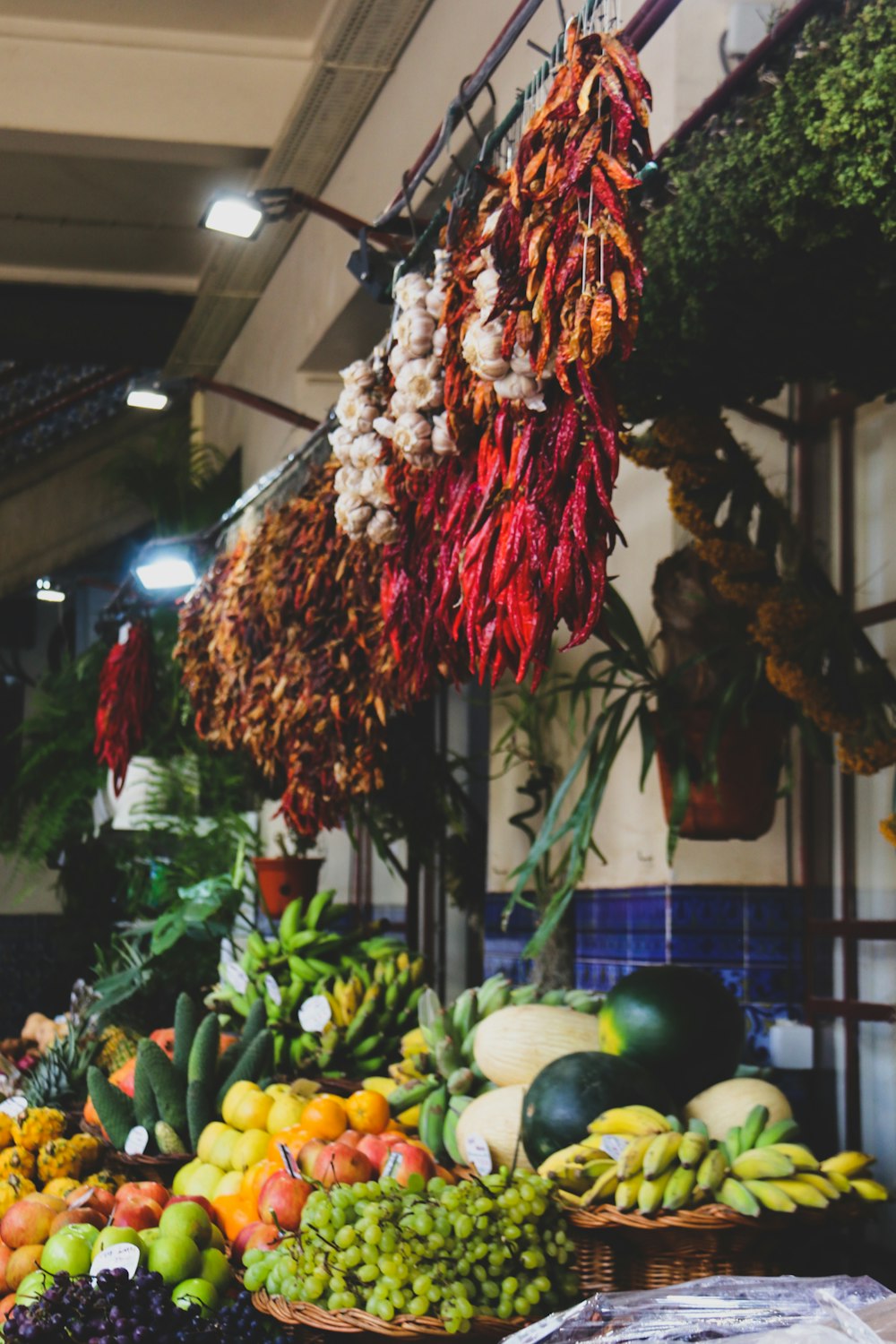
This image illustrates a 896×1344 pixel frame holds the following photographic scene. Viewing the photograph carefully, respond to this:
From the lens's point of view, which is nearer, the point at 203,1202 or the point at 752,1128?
the point at 752,1128

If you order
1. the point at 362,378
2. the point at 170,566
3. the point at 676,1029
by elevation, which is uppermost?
the point at 170,566

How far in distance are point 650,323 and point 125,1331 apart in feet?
5.27

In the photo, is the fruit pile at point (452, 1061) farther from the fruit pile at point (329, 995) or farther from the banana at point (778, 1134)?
the banana at point (778, 1134)

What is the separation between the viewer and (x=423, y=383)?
6.85 feet

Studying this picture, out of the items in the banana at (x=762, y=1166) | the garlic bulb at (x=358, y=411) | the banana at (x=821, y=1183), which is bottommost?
the banana at (x=821, y=1183)

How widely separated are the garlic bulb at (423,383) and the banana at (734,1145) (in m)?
1.17

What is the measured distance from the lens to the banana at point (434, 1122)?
269cm

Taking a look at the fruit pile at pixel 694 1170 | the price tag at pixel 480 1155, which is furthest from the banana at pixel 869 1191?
the price tag at pixel 480 1155

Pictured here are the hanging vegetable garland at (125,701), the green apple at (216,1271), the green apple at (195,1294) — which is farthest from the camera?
the hanging vegetable garland at (125,701)

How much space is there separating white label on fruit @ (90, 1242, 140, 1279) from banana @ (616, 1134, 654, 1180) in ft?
2.22

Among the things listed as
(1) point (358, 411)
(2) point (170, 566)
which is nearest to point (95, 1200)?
(1) point (358, 411)

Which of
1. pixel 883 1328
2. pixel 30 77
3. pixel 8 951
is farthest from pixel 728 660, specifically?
pixel 8 951

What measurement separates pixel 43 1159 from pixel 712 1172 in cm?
141

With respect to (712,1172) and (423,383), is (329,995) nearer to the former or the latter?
(712,1172)
